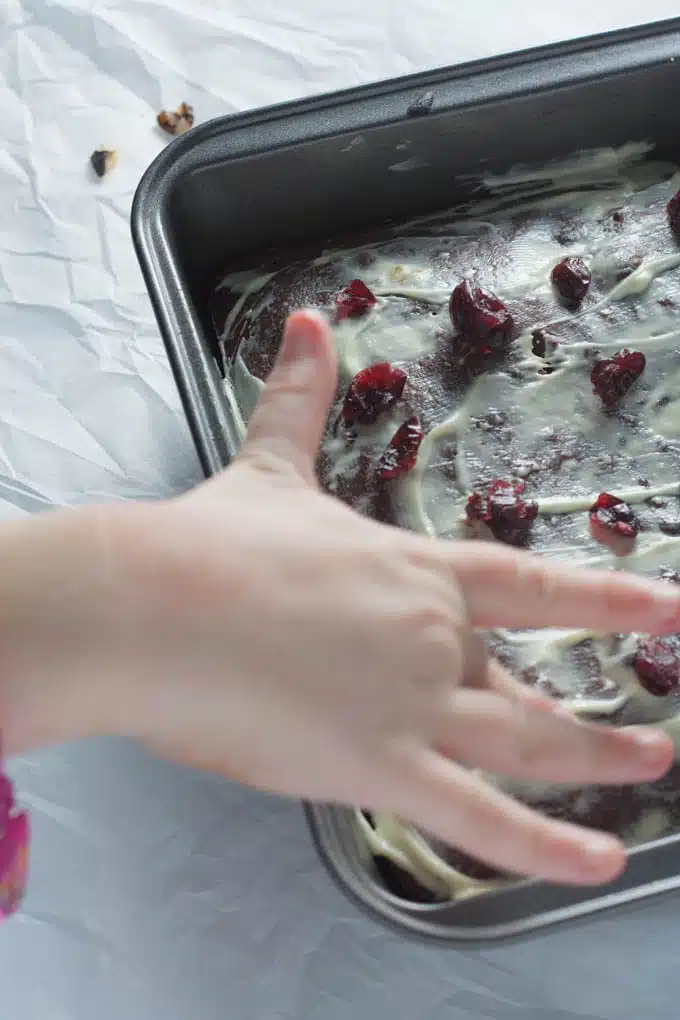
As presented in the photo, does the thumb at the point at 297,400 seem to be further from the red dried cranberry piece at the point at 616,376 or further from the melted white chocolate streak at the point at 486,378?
the red dried cranberry piece at the point at 616,376

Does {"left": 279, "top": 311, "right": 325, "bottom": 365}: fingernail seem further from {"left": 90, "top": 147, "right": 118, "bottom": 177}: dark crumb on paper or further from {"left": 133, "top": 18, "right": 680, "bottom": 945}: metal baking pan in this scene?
{"left": 90, "top": 147, "right": 118, "bottom": 177}: dark crumb on paper

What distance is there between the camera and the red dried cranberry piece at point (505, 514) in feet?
3.36

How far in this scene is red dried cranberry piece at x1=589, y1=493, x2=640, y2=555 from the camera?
40.0 inches

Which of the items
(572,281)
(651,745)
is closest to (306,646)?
(651,745)

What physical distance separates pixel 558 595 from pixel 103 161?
0.93m

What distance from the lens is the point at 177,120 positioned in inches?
57.7

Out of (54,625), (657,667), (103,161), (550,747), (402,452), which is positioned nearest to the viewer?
(54,625)

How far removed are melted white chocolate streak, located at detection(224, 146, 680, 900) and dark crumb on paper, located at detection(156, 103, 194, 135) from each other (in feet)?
1.23

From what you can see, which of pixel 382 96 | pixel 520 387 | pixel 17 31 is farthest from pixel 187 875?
pixel 17 31

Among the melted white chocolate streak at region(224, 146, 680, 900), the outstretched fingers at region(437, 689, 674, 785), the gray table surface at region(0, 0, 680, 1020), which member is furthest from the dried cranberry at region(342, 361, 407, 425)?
the outstretched fingers at region(437, 689, 674, 785)

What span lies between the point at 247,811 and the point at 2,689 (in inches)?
16.4

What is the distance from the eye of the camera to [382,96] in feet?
3.71

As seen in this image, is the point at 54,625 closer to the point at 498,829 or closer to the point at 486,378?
the point at 498,829

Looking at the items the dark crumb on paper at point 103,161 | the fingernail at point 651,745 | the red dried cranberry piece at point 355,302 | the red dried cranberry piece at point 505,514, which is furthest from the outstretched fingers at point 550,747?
the dark crumb on paper at point 103,161
